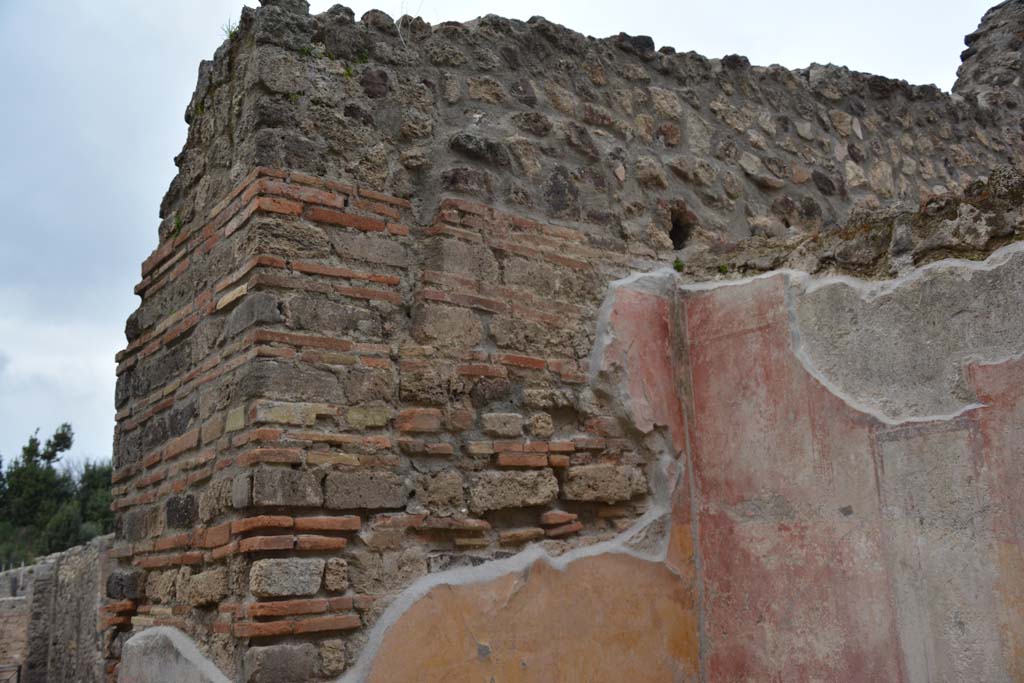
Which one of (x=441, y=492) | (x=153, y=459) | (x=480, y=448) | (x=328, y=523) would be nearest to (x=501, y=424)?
(x=480, y=448)

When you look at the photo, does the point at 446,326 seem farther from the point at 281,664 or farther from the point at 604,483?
the point at 281,664

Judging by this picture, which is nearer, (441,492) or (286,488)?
(286,488)

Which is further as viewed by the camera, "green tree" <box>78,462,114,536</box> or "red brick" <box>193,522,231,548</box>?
"green tree" <box>78,462,114,536</box>

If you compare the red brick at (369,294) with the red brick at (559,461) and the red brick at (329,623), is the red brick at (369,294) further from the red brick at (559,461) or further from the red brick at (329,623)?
the red brick at (329,623)

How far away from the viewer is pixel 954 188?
17.6 ft

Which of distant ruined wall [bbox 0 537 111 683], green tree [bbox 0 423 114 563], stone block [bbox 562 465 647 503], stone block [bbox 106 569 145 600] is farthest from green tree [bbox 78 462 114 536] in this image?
stone block [bbox 562 465 647 503]

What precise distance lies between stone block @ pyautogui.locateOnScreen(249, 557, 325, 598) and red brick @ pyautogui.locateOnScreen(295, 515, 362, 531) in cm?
9

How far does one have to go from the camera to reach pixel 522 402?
3.31 metres

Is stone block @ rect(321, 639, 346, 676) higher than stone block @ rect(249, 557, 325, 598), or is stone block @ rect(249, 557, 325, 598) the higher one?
stone block @ rect(249, 557, 325, 598)

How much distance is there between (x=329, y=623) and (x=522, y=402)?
40.4 inches

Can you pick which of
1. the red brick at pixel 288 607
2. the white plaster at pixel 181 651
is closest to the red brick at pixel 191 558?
the white plaster at pixel 181 651

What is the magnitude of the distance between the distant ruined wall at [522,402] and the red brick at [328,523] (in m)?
0.03

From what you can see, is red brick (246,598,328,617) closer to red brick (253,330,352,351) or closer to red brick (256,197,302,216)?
red brick (253,330,352,351)

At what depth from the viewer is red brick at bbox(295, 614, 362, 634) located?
2.65 m
